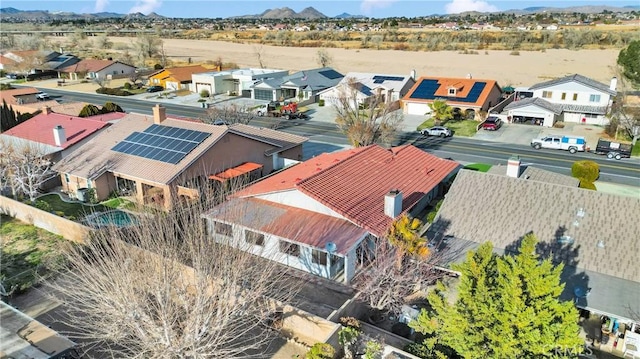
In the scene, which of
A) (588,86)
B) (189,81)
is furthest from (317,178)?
(189,81)

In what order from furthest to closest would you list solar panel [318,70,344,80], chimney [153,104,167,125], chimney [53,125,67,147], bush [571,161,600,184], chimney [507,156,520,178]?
solar panel [318,70,344,80] < bush [571,161,600,184] < chimney [53,125,67,147] < chimney [153,104,167,125] < chimney [507,156,520,178]

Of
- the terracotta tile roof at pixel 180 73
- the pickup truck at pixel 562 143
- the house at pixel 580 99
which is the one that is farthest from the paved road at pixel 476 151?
the terracotta tile roof at pixel 180 73

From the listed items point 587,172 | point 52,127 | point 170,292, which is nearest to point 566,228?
point 170,292

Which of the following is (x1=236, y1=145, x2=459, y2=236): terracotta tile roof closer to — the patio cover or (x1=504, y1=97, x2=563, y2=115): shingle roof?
the patio cover

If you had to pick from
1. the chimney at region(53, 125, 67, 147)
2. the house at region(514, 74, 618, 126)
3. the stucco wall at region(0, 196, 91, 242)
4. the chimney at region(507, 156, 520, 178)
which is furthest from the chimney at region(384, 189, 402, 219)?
the house at region(514, 74, 618, 126)

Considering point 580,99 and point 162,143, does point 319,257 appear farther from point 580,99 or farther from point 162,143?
point 580,99
